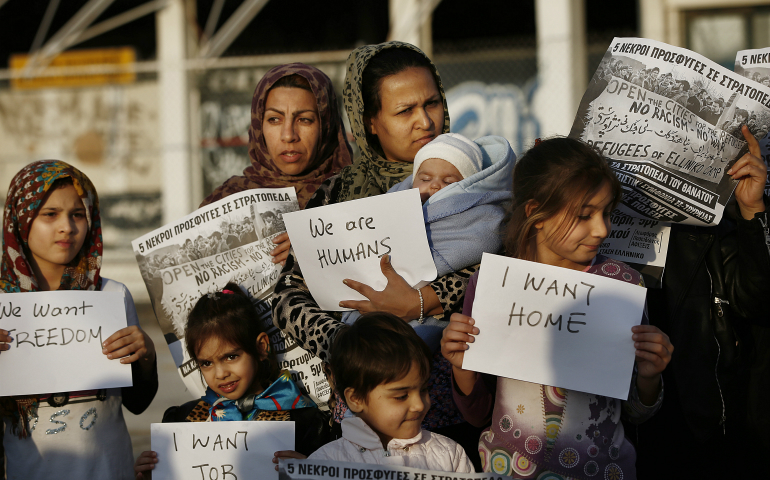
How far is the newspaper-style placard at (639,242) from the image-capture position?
251 centimetres

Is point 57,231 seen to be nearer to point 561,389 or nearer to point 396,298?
point 396,298

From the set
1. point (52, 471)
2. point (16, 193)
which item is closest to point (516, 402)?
point (52, 471)

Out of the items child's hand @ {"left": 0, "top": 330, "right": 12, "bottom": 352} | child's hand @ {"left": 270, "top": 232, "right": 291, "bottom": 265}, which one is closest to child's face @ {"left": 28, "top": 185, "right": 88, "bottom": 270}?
child's hand @ {"left": 0, "top": 330, "right": 12, "bottom": 352}

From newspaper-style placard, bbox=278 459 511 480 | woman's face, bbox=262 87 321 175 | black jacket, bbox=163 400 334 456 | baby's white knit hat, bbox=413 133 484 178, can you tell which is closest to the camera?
newspaper-style placard, bbox=278 459 511 480

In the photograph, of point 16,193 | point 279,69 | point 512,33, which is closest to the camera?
point 16,193

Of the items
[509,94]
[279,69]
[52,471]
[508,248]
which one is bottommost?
[52,471]

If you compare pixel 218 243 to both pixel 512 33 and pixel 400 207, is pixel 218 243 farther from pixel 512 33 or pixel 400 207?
pixel 512 33

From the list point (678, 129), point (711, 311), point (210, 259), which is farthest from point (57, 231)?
point (711, 311)

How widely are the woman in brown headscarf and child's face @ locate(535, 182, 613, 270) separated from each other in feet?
4.02

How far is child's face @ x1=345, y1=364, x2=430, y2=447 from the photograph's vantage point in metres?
2.04

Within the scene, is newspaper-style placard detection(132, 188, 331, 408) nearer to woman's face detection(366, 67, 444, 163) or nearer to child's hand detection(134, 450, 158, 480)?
child's hand detection(134, 450, 158, 480)

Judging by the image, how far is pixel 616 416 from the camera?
2049mm

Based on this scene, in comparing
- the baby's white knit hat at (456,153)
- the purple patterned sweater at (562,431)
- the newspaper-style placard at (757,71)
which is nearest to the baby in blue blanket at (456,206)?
the baby's white knit hat at (456,153)

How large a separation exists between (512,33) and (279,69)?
1160cm
